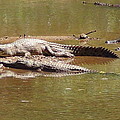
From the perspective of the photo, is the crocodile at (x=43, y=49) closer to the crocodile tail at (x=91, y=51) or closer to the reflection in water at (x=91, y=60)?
the crocodile tail at (x=91, y=51)

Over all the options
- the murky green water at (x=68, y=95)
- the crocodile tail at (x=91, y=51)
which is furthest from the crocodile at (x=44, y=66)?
the crocodile tail at (x=91, y=51)

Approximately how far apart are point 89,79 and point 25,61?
1.59 m

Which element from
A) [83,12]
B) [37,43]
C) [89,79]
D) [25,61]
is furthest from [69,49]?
[83,12]

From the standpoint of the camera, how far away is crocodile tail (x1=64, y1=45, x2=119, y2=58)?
8672 millimetres

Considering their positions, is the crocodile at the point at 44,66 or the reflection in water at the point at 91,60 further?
the reflection in water at the point at 91,60

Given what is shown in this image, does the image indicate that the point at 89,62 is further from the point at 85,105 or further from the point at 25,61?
the point at 85,105

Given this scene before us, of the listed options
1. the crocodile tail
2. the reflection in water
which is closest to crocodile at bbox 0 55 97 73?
the reflection in water

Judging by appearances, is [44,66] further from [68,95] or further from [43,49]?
[68,95]

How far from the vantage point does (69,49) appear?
9219 mm

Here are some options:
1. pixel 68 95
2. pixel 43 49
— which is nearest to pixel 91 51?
pixel 43 49

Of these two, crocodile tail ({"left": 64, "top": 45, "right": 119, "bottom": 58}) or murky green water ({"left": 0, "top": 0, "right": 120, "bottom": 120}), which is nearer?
murky green water ({"left": 0, "top": 0, "right": 120, "bottom": 120})

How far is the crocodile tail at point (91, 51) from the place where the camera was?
28.5ft

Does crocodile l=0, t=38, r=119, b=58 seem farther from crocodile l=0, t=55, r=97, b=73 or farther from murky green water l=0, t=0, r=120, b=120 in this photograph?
crocodile l=0, t=55, r=97, b=73

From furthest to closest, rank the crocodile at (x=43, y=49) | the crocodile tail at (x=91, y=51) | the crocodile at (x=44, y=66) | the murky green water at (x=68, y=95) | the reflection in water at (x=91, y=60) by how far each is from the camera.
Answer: the crocodile at (x=43, y=49)
the crocodile tail at (x=91, y=51)
the reflection in water at (x=91, y=60)
the crocodile at (x=44, y=66)
the murky green water at (x=68, y=95)
